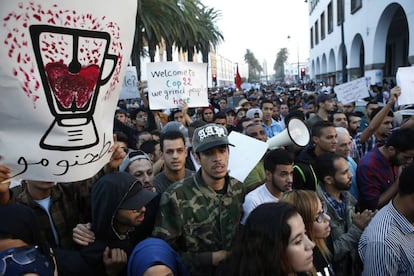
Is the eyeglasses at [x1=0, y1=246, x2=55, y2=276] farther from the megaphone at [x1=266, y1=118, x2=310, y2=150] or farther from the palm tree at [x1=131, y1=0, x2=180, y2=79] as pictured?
the palm tree at [x1=131, y1=0, x2=180, y2=79]

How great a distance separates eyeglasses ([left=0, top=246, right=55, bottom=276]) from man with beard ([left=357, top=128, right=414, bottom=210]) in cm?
295

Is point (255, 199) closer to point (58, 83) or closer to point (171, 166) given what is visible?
point (171, 166)

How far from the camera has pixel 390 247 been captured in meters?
2.25

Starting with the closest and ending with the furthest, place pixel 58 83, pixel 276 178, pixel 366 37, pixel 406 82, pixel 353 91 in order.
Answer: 1. pixel 58 83
2. pixel 276 178
3. pixel 406 82
4. pixel 353 91
5. pixel 366 37

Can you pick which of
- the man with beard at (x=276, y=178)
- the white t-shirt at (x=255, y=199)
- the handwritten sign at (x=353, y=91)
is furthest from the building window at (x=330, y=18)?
the white t-shirt at (x=255, y=199)

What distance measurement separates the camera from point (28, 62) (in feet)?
5.64

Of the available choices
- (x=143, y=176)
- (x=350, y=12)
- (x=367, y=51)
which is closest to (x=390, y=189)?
(x=143, y=176)

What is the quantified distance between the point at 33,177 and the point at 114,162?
977 millimetres

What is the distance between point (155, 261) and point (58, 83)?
96 centimetres

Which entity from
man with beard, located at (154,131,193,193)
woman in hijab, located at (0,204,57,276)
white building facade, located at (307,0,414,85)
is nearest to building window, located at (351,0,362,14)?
white building facade, located at (307,0,414,85)

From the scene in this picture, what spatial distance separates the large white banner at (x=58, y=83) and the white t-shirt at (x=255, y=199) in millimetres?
1054

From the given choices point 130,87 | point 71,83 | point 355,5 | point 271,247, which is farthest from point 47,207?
point 355,5

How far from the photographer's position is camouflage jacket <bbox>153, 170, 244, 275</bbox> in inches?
89.5

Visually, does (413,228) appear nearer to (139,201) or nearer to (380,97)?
(139,201)
